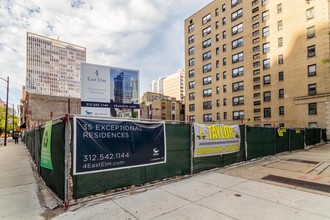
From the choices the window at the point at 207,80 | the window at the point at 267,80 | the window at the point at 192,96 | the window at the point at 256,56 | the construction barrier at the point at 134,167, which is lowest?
the construction barrier at the point at 134,167

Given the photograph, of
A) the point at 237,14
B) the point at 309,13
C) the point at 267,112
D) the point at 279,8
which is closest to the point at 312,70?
the point at 309,13

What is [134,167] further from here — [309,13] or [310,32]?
[309,13]

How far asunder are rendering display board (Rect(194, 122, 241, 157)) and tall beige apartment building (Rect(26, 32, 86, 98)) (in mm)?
114889

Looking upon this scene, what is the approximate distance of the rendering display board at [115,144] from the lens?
4426 millimetres

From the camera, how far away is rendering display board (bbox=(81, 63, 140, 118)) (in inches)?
350

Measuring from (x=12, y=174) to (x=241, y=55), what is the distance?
35869mm

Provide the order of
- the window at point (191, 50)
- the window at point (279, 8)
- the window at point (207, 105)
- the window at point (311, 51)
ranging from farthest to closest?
1. the window at point (191, 50)
2. the window at point (207, 105)
3. the window at point (279, 8)
4. the window at point (311, 51)

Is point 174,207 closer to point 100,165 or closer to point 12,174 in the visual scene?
point 100,165

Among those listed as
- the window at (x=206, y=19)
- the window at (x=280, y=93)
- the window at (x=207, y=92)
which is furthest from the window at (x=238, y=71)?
the window at (x=206, y=19)

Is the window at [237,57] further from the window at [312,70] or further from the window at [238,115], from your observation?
the window at [312,70]

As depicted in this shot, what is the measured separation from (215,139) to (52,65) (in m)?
127

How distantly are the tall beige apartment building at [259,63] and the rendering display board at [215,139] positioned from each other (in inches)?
695

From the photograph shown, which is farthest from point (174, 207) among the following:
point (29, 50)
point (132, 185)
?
point (29, 50)

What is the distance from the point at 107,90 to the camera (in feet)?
31.0
